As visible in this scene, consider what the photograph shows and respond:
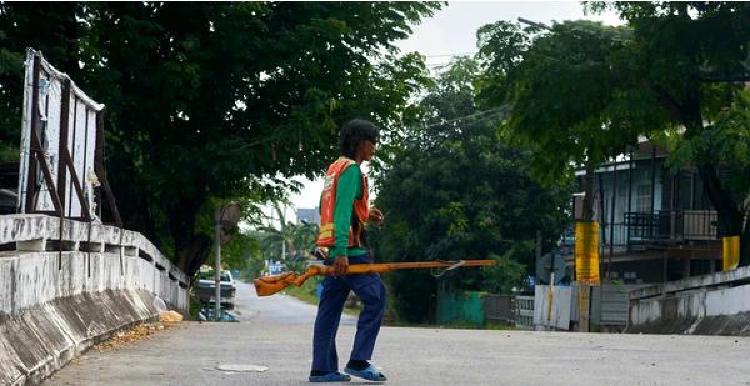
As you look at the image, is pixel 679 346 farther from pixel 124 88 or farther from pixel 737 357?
pixel 124 88

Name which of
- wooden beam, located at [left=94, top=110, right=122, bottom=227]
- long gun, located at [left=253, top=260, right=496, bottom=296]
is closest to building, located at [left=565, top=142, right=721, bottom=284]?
wooden beam, located at [left=94, top=110, right=122, bottom=227]

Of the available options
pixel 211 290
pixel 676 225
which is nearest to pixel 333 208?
pixel 676 225

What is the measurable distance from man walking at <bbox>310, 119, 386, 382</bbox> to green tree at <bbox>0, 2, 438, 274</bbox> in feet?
60.5

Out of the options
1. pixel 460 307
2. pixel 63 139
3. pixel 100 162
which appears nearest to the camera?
pixel 63 139

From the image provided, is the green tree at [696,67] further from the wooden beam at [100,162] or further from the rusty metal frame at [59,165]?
the rusty metal frame at [59,165]

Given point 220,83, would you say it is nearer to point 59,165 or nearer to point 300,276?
point 59,165

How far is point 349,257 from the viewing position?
8.72 metres

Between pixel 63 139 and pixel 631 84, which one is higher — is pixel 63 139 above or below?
below

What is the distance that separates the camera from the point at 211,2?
27.8 metres

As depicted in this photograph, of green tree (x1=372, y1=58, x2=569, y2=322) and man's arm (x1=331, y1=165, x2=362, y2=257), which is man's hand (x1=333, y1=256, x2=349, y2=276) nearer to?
man's arm (x1=331, y1=165, x2=362, y2=257)

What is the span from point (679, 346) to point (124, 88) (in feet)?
54.5

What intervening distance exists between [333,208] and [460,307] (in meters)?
50.4

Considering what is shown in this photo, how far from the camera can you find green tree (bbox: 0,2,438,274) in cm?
2719

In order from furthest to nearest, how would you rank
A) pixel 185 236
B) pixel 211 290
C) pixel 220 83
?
pixel 211 290
pixel 185 236
pixel 220 83
